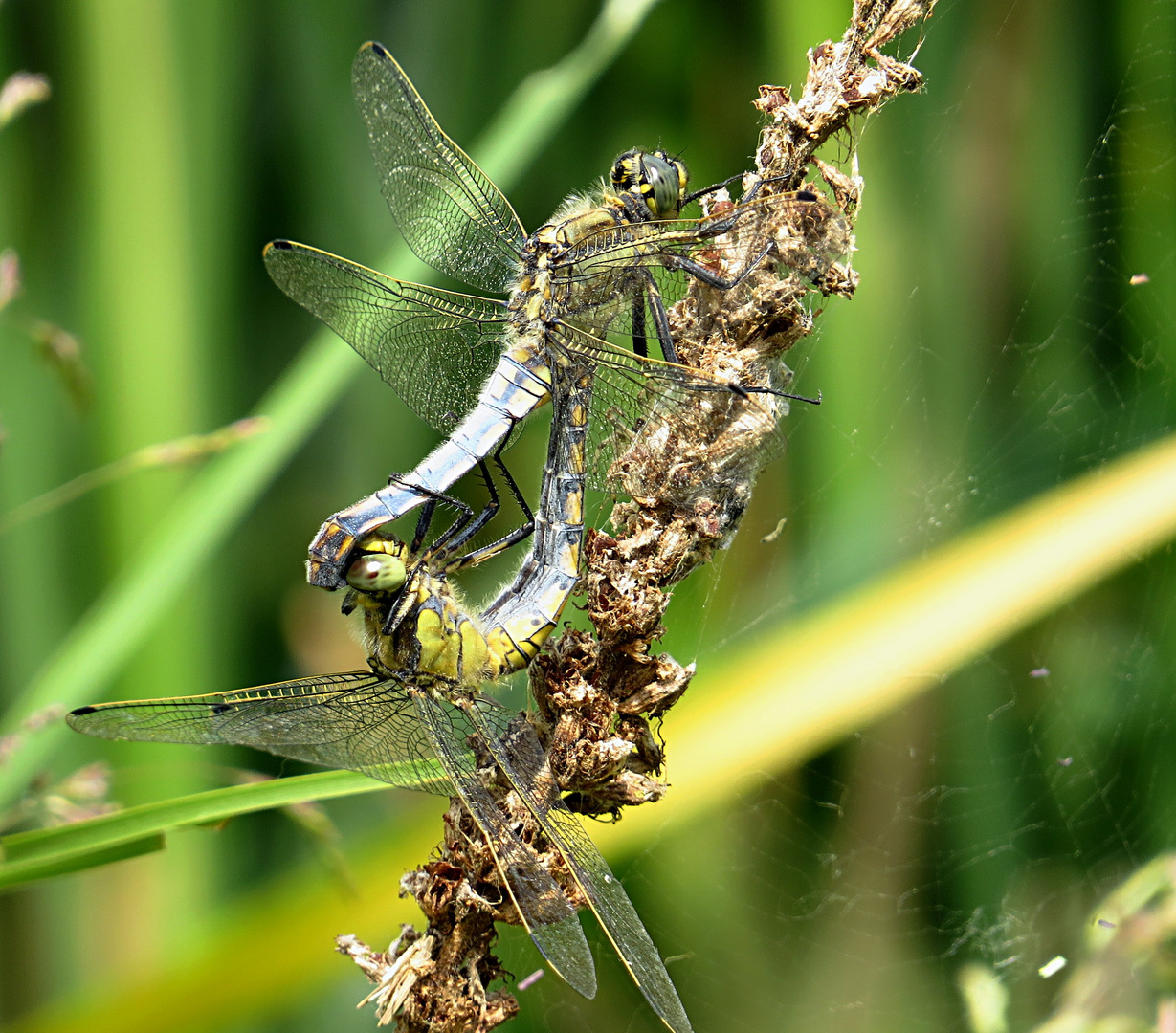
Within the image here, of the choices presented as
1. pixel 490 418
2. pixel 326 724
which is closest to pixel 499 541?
pixel 490 418

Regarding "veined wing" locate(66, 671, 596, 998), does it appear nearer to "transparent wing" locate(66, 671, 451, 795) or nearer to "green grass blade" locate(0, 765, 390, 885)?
"transparent wing" locate(66, 671, 451, 795)

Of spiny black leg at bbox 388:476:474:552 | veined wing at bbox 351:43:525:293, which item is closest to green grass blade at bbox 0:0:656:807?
veined wing at bbox 351:43:525:293

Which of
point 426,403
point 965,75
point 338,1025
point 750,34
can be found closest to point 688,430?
point 426,403

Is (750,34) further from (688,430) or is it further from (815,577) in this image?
(688,430)

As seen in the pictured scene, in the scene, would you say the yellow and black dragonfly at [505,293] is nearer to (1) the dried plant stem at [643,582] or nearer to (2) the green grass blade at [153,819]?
(1) the dried plant stem at [643,582]

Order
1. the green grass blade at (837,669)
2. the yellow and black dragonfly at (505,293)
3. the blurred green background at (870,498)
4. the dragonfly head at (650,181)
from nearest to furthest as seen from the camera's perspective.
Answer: the yellow and black dragonfly at (505,293), the green grass blade at (837,669), the dragonfly head at (650,181), the blurred green background at (870,498)

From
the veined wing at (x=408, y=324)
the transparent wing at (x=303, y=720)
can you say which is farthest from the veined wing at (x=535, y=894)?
the veined wing at (x=408, y=324)
